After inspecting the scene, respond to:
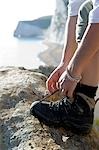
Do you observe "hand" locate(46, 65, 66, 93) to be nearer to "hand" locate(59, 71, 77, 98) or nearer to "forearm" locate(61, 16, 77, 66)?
"forearm" locate(61, 16, 77, 66)

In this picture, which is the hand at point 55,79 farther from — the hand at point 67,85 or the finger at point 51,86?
the hand at point 67,85

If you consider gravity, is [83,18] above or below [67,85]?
above

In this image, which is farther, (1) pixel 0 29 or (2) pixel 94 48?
(1) pixel 0 29

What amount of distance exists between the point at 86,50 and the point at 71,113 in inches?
6.9

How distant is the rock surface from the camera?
101cm

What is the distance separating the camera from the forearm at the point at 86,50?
3.19ft

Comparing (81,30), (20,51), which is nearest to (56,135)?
(81,30)

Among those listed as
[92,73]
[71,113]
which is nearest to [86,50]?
[92,73]

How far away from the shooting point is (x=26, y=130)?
1052mm

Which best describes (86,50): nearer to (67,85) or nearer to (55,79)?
(67,85)

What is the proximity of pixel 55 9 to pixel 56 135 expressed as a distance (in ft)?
10.3

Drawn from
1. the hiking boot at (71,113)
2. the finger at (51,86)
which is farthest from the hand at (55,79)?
the hiking boot at (71,113)

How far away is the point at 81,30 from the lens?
108 cm

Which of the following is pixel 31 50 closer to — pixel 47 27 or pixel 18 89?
Answer: pixel 47 27
